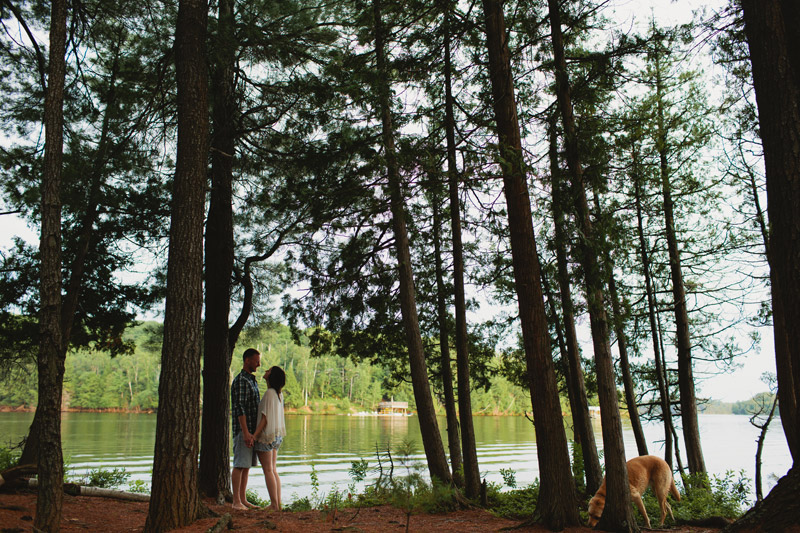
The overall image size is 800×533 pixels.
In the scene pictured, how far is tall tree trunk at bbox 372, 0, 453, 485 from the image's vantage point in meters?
7.79

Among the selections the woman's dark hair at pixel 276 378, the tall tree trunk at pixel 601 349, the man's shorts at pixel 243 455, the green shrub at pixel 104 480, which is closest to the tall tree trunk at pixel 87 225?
the green shrub at pixel 104 480

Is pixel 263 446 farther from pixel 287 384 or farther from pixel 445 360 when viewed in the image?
pixel 287 384

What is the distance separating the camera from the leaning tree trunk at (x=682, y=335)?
10828mm

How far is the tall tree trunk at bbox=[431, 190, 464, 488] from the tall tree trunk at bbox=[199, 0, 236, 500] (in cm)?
344

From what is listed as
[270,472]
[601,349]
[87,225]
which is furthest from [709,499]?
[87,225]

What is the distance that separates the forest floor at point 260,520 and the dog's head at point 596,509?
0.76ft

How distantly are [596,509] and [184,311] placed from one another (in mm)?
4486

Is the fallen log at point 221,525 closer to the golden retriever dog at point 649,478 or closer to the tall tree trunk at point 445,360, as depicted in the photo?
the golden retriever dog at point 649,478

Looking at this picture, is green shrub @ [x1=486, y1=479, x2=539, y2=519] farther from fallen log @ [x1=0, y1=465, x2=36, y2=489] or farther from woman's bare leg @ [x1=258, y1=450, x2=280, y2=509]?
fallen log @ [x1=0, y1=465, x2=36, y2=489]

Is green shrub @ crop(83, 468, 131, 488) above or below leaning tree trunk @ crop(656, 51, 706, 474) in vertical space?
below

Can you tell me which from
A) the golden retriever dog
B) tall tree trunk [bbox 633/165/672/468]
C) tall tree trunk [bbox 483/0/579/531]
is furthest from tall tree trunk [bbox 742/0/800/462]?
tall tree trunk [bbox 633/165/672/468]

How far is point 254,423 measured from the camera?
5.57m

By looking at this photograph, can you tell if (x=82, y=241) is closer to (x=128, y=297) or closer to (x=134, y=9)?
(x=128, y=297)

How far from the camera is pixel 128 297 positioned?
10164 mm
